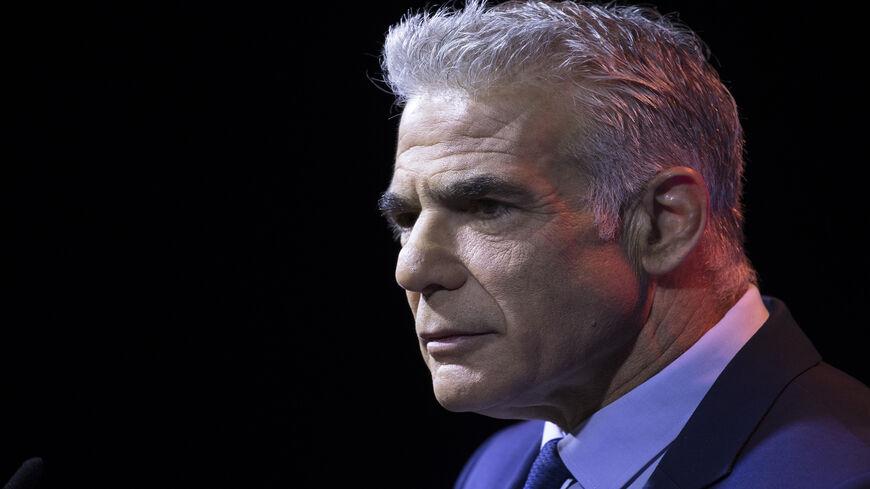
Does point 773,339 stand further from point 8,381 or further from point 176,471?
point 8,381

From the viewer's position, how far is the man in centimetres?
156

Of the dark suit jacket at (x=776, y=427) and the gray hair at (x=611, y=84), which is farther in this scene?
the gray hair at (x=611, y=84)

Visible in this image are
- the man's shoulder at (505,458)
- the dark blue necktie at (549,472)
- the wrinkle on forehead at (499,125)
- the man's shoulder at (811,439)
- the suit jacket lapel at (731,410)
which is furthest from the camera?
the man's shoulder at (505,458)

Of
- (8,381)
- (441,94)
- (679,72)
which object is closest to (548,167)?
(441,94)

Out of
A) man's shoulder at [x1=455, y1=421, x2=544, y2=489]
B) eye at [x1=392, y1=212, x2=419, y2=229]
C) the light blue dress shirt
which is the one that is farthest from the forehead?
man's shoulder at [x1=455, y1=421, x2=544, y2=489]

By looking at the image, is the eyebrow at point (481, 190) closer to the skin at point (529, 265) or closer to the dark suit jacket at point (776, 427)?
the skin at point (529, 265)

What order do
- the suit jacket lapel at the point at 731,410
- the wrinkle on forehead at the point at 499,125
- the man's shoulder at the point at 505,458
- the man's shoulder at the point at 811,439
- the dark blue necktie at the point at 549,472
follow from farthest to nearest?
1. the man's shoulder at the point at 505,458
2. the dark blue necktie at the point at 549,472
3. the wrinkle on forehead at the point at 499,125
4. the suit jacket lapel at the point at 731,410
5. the man's shoulder at the point at 811,439

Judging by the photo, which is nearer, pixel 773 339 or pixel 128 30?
pixel 773 339

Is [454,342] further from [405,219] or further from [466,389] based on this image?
[405,219]

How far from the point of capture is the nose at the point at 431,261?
1.59 meters

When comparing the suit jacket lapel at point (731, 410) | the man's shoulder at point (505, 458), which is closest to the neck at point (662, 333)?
the suit jacket lapel at point (731, 410)

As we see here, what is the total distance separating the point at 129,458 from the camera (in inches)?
102

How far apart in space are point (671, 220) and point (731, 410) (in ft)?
1.28

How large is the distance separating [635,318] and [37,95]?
200 centimetres
